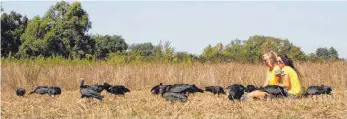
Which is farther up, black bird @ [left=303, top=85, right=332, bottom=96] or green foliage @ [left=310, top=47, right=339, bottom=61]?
green foliage @ [left=310, top=47, right=339, bottom=61]

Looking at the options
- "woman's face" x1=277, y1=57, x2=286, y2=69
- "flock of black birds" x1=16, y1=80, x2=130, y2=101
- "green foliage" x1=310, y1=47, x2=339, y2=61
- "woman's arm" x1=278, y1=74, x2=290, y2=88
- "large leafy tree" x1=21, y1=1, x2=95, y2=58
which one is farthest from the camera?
"large leafy tree" x1=21, y1=1, x2=95, y2=58

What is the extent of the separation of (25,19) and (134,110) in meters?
43.7

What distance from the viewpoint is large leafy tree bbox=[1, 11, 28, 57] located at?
155 ft

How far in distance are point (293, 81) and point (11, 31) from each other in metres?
40.4

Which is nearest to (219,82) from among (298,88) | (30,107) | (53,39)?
(298,88)

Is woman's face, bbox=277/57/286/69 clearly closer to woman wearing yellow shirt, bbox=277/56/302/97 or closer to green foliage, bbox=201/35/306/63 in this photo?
woman wearing yellow shirt, bbox=277/56/302/97

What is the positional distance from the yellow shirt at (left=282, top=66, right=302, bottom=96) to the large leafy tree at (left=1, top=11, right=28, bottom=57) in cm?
3788

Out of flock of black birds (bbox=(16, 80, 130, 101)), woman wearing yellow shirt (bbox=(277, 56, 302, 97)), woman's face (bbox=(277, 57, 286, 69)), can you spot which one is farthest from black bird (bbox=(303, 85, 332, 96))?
flock of black birds (bbox=(16, 80, 130, 101))

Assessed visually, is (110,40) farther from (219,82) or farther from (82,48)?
(219,82)

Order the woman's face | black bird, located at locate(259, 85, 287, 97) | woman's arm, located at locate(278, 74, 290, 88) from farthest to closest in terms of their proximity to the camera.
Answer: the woman's face, woman's arm, located at locate(278, 74, 290, 88), black bird, located at locate(259, 85, 287, 97)

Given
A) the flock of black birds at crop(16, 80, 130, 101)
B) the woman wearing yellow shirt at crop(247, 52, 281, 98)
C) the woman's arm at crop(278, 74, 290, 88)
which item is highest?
the woman wearing yellow shirt at crop(247, 52, 281, 98)

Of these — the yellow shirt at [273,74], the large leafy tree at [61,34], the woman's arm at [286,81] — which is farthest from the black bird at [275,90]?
the large leafy tree at [61,34]

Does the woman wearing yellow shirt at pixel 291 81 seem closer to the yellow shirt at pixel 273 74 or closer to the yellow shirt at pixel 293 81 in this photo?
the yellow shirt at pixel 293 81

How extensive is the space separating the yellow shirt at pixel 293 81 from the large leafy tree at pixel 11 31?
3788 centimetres
